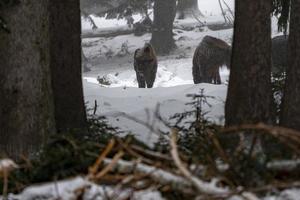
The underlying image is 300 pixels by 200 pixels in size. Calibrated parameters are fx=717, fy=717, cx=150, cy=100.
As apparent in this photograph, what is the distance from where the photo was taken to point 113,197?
8.14 ft

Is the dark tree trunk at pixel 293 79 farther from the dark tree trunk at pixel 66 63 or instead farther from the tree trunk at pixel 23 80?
the tree trunk at pixel 23 80

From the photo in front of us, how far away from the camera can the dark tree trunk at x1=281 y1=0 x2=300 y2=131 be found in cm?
671

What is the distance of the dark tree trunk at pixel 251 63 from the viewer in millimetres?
6637

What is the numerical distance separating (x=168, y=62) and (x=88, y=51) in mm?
5631

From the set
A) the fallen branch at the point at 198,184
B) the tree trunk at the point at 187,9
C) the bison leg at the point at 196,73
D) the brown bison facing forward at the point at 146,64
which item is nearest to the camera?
the fallen branch at the point at 198,184

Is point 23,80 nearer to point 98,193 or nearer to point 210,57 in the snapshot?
point 98,193

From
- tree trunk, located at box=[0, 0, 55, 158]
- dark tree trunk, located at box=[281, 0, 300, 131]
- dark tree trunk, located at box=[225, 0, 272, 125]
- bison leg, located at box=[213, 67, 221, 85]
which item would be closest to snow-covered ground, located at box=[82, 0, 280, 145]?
bison leg, located at box=[213, 67, 221, 85]

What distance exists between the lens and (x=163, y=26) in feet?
103

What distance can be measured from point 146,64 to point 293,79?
1237cm

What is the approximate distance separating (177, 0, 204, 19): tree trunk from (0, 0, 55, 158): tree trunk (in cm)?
3188

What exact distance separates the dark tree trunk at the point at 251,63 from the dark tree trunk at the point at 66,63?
1.87m

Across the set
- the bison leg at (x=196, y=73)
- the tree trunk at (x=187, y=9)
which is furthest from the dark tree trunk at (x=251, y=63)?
the tree trunk at (x=187, y=9)

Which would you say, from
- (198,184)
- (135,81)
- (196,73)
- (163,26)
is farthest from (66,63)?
(163,26)

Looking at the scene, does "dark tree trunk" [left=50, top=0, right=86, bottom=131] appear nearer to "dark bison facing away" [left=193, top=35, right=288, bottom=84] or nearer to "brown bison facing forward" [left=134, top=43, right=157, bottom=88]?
"dark bison facing away" [left=193, top=35, right=288, bottom=84]
